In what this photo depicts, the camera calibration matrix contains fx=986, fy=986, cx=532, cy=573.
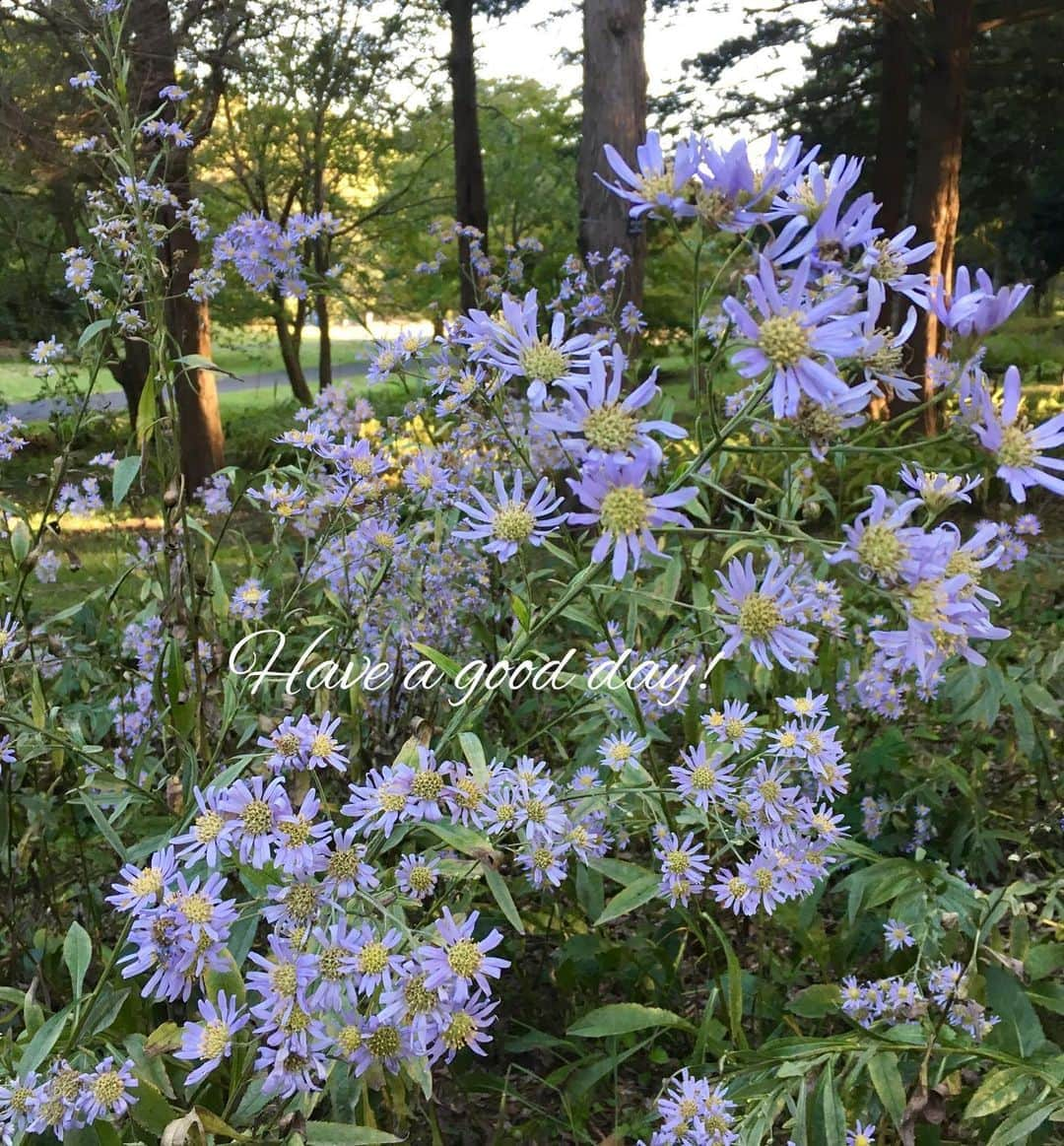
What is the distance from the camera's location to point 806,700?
65.7 inches

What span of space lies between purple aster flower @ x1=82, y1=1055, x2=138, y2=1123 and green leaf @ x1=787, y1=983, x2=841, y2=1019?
105 cm

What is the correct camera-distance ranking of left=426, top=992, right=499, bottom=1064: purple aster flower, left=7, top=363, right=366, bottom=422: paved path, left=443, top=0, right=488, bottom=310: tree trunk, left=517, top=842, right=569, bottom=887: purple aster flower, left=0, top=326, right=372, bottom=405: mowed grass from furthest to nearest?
left=7, top=363, right=366, bottom=422: paved path, left=0, top=326, right=372, bottom=405: mowed grass, left=443, top=0, right=488, bottom=310: tree trunk, left=517, top=842, right=569, bottom=887: purple aster flower, left=426, top=992, right=499, bottom=1064: purple aster flower

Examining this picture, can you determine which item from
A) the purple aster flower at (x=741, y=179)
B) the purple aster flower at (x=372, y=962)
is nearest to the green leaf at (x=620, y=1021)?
the purple aster flower at (x=372, y=962)

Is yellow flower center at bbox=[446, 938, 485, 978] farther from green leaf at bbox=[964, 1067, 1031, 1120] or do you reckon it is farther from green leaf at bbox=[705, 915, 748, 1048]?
green leaf at bbox=[964, 1067, 1031, 1120]

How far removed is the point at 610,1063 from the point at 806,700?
0.68m

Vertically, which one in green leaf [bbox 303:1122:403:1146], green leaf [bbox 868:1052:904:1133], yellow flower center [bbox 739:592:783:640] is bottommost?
green leaf [bbox 868:1052:904:1133]

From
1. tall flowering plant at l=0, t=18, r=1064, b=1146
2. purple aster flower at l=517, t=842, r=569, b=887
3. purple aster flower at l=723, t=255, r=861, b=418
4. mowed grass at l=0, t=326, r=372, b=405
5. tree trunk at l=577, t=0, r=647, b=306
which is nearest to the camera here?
purple aster flower at l=723, t=255, r=861, b=418

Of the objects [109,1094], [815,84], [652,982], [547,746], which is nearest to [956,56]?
[815,84]

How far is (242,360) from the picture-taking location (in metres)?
22.0

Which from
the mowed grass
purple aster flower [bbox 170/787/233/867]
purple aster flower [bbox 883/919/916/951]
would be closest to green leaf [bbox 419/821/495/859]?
purple aster flower [bbox 170/787/233/867]

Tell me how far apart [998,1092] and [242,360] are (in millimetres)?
22541

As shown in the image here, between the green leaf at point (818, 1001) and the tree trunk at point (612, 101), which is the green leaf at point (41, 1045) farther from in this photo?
the tree trunk at point (612, 101)

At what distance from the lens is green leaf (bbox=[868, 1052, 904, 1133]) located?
1245mm

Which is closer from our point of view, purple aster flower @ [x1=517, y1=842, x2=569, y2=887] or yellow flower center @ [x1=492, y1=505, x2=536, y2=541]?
yellow flower center @ [x1=492, y1=505, x2=536, y2=541]
